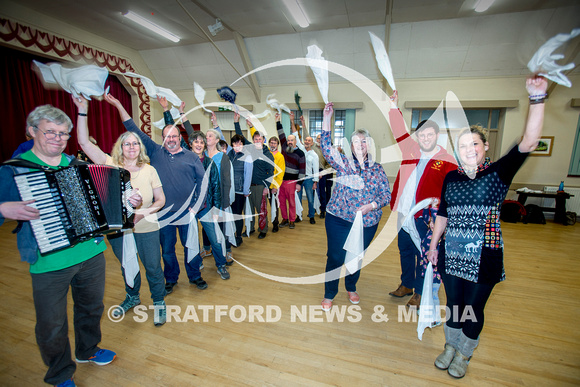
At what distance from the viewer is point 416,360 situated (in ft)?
6.07

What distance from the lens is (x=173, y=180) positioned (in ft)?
8.02

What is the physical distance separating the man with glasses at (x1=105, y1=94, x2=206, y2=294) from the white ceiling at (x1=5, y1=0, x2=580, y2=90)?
4.37m

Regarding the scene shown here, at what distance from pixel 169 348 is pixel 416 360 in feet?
5.97

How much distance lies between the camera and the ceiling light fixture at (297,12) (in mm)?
5132

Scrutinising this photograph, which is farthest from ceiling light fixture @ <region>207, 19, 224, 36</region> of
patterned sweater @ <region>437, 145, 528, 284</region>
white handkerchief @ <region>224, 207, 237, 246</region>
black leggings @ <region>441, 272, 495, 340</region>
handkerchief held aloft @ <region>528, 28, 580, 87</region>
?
black leggings @ <region>441, 272, 495, 340</region>

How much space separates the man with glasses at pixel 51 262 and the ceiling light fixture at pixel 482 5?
6732mm

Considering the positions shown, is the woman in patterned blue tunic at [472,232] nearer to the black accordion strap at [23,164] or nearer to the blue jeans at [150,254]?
the blue jeans at [150,254]

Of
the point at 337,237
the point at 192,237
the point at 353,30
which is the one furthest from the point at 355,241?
the point at 353,30

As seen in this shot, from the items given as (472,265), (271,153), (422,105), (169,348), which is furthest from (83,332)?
(422,105)

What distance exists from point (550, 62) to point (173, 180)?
8.56 ft

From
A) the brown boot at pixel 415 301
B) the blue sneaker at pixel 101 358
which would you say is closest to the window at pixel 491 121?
the brown boot at pixel 415 301

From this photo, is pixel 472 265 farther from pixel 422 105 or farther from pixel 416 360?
pixel 422 105

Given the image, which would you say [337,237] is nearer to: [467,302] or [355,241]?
[355,241]

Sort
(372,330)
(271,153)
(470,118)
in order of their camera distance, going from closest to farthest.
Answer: (372,330) < (271,153) < (470,118)
